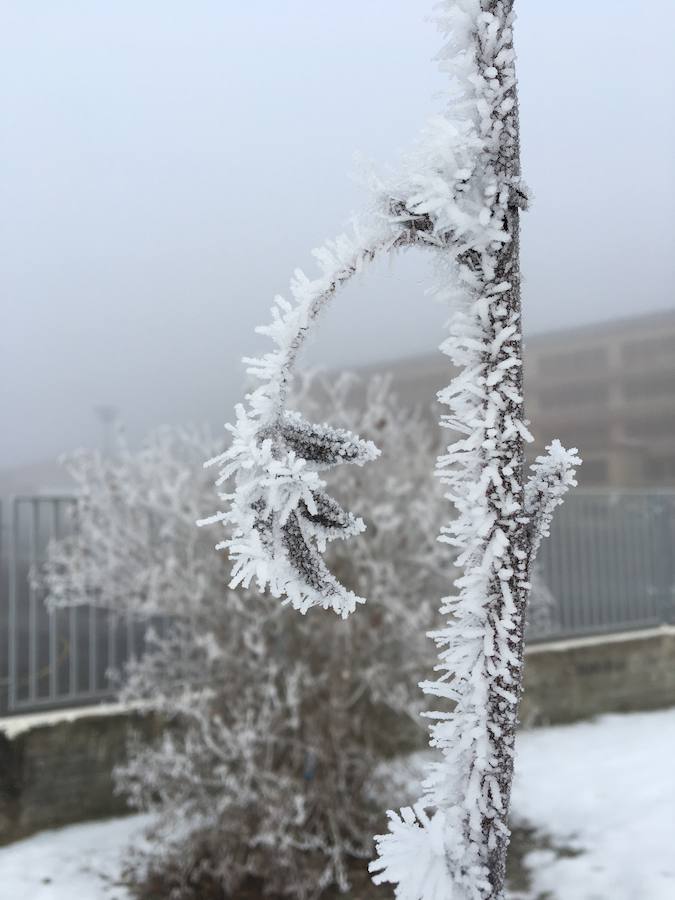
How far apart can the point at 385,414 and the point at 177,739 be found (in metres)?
2.41

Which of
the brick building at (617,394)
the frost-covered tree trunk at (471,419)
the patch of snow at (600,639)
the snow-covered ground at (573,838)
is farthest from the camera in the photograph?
the brick building at (617,394)

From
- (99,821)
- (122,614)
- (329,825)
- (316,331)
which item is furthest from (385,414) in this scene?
(316,331)

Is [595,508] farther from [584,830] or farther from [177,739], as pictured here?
[177,739]

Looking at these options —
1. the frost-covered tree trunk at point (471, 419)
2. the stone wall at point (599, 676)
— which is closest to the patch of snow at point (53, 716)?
the stone wall at point (599, 676)

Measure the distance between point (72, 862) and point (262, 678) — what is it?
56.4 inches

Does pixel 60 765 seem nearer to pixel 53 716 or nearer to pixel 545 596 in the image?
pixel 53 716

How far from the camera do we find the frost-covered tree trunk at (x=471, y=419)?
1.37 metres

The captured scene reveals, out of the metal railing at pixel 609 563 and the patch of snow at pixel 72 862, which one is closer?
the patch of snow at pixel 72 862

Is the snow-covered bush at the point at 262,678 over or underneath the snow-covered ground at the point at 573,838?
over

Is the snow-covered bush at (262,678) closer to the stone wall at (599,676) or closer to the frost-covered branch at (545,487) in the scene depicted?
the stone wall at (599,676)

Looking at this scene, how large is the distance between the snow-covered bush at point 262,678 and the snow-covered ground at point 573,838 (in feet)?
0.97

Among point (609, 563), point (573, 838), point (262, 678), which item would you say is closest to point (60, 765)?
point (262, 678)

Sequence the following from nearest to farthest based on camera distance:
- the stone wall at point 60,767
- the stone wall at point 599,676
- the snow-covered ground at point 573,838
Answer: the snow-covered ground at point 573,838
the stone wall at point 60,767
the stone wall at point 599,676

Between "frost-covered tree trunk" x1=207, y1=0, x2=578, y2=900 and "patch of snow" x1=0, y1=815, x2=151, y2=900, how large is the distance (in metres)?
3.88
